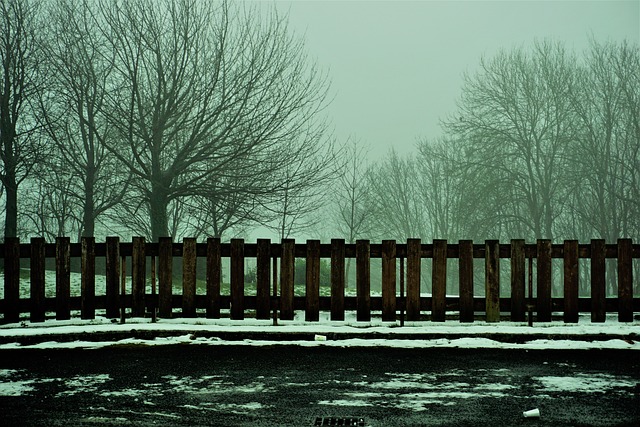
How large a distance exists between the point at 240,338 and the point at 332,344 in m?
1.47

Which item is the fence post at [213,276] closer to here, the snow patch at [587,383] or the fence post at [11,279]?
the fence post at [11,279]

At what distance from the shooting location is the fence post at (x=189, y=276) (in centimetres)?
1217

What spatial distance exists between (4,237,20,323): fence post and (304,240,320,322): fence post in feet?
16.0

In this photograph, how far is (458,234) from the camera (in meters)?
50.0

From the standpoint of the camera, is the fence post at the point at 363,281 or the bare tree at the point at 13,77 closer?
the fence post at the point at 363,281

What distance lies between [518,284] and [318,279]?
337 cm

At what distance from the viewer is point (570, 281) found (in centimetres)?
1218

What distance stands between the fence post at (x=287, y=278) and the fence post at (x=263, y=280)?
0.24 m

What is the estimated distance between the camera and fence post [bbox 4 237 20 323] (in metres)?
12.2

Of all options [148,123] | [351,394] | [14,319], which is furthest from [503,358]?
[148,123]

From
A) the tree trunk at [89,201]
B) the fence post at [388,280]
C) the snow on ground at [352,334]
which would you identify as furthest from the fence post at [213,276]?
the tree trunk at [89,201]

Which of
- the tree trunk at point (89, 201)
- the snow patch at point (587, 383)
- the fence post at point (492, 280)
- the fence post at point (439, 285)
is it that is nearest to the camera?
the snow patch at point (587, 383)

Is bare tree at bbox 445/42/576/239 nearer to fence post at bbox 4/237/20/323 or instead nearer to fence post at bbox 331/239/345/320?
fence post at bbox 331/239/345/320

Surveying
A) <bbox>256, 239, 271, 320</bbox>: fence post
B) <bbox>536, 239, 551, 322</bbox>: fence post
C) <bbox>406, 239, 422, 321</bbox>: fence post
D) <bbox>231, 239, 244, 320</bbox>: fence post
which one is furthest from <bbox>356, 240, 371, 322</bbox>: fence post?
<bbox>536, 239, 551, 322</bbox>: fence post
